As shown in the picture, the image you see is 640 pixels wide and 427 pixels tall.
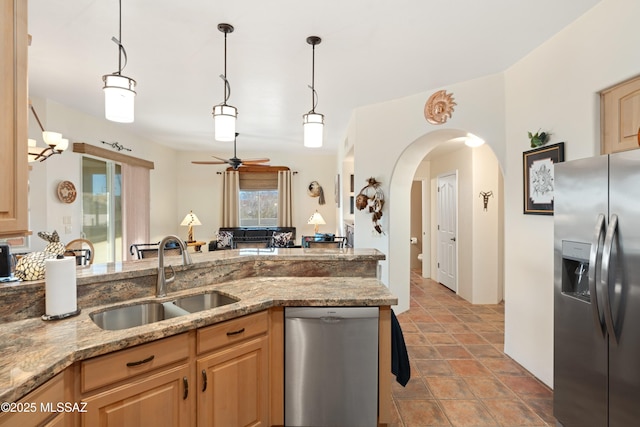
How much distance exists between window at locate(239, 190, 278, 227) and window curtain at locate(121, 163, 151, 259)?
6.78 feet

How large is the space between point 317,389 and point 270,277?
2.82 feet

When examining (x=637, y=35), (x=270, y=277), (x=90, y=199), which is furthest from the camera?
(x=90, y=199)

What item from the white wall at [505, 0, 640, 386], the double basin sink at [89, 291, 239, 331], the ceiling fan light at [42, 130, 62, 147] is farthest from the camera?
the ceiling fan light at [42, 130, 62, 147]

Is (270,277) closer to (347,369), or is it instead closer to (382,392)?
(347,369)

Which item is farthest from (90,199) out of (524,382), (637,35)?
(637,35)

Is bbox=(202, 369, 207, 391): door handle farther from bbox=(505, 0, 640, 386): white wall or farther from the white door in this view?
the white door

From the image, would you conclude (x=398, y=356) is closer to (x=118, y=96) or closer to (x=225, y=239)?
(x=118, y=96)

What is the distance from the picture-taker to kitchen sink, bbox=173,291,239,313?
208cm

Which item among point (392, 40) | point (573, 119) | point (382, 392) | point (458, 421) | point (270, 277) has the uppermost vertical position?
point (392, 40)

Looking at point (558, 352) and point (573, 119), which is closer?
point (558, 352)

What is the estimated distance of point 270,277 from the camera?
2.51m

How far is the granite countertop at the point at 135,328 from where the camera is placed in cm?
114

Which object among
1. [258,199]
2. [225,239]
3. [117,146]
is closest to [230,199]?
[258,199]

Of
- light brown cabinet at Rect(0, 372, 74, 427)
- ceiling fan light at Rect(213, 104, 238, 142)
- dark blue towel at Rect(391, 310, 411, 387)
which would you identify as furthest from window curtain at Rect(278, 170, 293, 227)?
light brown cabinet at Rect(0, 372, 74, 427)
